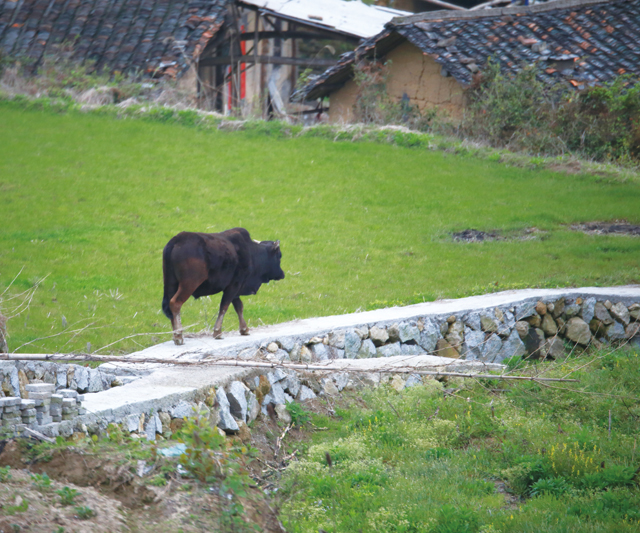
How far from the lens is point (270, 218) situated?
1371 cm

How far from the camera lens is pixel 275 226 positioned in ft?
43.7

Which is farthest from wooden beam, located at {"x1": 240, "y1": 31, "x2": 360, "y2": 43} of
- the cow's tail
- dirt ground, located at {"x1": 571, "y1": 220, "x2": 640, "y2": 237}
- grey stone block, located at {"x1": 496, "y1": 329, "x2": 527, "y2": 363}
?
the cow's tail

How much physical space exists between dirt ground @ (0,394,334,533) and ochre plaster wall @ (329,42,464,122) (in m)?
16.1

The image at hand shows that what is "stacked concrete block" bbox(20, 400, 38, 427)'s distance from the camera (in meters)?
4.70

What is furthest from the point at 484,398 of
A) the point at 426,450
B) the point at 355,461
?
the point at 355,461

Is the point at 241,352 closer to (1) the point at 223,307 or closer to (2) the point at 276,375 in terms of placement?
(2) the point at 276,375

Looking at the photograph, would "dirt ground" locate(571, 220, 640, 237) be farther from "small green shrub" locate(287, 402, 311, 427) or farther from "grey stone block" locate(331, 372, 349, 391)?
"small green shrub" locate(287, 402, 311, 427)

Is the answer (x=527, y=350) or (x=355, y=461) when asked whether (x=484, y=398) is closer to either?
(x=355, y=461)

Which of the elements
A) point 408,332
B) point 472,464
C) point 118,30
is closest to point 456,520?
point 472,464

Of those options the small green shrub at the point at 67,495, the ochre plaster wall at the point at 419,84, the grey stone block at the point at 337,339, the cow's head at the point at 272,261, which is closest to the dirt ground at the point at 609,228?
the ochre plaster wall at the point at 419,84

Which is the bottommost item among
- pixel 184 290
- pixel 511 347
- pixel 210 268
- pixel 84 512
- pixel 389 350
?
pixel 511 347

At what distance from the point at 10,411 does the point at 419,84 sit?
17282mm

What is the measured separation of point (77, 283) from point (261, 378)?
455cm

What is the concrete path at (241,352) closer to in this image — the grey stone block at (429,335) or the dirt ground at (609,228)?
the grey stone block at (429,335)
